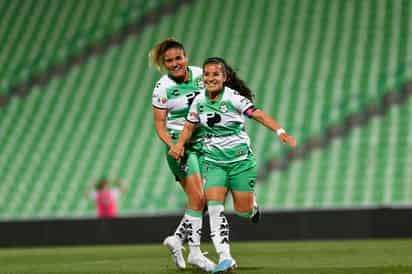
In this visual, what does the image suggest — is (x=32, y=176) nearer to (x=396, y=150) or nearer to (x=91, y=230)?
(x=91, y=230)

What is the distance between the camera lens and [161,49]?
9641 millimetres

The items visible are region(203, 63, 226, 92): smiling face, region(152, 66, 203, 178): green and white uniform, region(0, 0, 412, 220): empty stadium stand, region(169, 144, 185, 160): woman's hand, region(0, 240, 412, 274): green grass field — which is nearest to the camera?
region(203, 63, 226, 92): smiling face

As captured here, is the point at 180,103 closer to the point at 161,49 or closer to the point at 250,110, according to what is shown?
the point at 161,49

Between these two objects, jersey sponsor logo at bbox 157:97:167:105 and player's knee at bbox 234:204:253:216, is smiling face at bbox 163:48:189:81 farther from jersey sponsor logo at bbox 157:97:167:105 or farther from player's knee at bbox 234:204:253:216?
player's knee at bbox 234:204:253:216

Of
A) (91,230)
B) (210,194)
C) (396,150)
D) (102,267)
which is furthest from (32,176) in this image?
(210,194)

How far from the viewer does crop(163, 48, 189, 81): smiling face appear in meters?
9.60

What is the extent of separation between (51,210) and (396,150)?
6342mm

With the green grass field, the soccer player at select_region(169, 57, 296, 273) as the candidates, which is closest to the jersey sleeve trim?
the soccer player at select_region(169, 57, 296, 273)

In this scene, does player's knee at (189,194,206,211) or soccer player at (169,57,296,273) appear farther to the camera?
player's knee at (189,194,206,211)

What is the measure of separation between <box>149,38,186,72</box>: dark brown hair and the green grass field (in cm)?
177

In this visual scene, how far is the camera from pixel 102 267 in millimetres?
10398

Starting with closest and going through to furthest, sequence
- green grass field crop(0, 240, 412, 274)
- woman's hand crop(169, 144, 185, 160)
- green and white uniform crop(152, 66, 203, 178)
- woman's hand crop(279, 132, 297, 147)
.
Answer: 1. woman's hand crop(279, 132, 297, 147)
2. woman's hand crop(169, 144, 185, 160)
3. green grass field crop(0, 240, 412, 274)
4. green and white uniform crop(152, 66, 203, 178)

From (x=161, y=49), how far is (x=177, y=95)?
1.36 ft

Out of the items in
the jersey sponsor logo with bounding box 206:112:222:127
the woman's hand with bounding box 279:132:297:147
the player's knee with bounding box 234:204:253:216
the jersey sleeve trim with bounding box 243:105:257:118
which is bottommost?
the player's knee with bounding box 234:204:253:216
